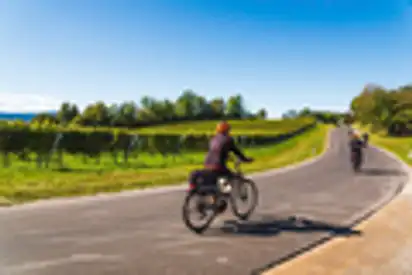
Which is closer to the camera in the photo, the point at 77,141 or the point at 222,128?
the point at 222,128

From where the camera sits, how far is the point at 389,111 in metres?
89.9

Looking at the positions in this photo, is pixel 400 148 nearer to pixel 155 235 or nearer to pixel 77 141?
pixel 77 141

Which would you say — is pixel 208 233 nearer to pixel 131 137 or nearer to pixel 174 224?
pixel 174 224

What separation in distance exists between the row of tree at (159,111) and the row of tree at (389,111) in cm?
4589

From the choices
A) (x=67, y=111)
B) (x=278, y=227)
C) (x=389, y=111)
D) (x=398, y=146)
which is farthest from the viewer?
(x=67, y=111)

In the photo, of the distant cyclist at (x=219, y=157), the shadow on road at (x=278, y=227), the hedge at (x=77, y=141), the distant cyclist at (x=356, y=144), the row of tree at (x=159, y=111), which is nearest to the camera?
the shadow on road at (x=278, y=227)

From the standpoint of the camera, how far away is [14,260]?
19.2ft

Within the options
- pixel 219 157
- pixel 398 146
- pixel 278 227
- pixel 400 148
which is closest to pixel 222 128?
pixel 219 157

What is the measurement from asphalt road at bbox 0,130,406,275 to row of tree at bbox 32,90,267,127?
309ft

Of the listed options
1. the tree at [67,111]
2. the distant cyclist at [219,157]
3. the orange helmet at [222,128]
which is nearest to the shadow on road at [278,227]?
the distant cyclist at [219,157]

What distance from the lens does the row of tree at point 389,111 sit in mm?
86306

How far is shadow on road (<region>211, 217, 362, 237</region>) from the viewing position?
25.5ft

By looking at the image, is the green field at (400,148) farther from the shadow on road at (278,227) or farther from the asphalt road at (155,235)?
the shadow on road at (278,227)

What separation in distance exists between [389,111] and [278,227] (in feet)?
295
